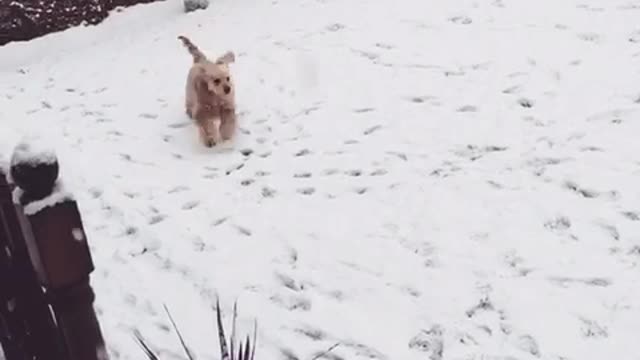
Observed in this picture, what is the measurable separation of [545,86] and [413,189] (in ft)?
4.67

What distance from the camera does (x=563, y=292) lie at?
360 cm

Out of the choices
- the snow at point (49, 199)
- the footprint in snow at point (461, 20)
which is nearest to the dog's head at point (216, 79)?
the footprint in snow at point (461, 20)

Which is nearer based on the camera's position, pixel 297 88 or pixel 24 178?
pixel 24 178

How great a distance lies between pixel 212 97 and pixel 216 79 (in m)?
0.12

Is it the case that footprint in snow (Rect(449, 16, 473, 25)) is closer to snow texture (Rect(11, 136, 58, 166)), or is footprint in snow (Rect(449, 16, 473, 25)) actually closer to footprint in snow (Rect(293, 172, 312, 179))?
footprint in snow (Rect(293, 172, 312, 179))

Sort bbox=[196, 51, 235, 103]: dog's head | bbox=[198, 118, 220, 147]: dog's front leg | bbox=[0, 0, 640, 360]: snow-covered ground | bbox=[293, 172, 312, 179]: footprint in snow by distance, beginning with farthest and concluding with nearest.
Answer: bbox=[198, 118, 220, 147]: dog's front leg, bbox=[196, 51, 235, 103]: dog's head, bbox=[293, 172, 312, 179]: footprint in snow, bbox=[0, 0, 640, 360]: snow-covered ground

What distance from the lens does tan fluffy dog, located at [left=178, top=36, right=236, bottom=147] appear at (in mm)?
4930

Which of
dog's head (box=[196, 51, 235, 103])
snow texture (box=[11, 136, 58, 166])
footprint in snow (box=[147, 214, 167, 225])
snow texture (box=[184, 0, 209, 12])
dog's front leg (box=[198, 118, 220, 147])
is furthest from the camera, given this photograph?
snow texture (box=[184, 0, 209, 12])

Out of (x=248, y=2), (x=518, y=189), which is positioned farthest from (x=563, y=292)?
(x=248, y=2)

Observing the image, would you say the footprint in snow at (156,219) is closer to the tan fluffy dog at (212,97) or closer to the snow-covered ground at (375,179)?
the snow-covered ground at (375,179)

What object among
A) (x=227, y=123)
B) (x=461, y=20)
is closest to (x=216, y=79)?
(x=227, y=123)

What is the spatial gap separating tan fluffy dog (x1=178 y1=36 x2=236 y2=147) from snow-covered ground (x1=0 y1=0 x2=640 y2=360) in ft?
0.47

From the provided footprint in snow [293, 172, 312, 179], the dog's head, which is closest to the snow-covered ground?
footprint in snow [293, 172, 312, 179]

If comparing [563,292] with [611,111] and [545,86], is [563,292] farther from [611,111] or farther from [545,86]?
[545,86]
